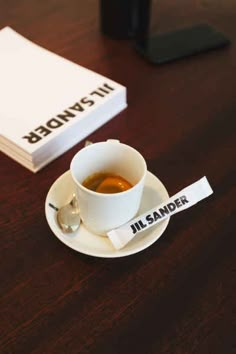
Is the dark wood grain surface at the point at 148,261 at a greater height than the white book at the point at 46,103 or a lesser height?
lesser

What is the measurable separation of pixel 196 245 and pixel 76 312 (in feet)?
0.55

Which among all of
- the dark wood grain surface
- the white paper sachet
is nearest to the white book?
the dark wood grain surface

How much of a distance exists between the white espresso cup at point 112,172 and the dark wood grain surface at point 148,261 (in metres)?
0.05

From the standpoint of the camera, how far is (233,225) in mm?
538

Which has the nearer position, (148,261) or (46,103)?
(148,261)

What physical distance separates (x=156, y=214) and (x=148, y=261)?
57 millimetres

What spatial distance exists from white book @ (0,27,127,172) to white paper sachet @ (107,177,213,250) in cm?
18

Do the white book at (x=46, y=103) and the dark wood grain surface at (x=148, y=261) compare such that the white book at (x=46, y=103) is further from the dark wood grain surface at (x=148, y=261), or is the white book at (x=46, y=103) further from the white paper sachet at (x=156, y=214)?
the white paper sachet at (x=156, y=214)

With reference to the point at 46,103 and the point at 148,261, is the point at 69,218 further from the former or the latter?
the point at 46,103

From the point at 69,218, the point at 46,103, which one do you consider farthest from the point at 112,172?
the point at 46,103

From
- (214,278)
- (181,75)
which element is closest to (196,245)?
(214,278)

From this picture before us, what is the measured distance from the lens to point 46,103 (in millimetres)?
666

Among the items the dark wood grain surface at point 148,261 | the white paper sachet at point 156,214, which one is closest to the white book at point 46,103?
the dark wood grain surface at point 148,261

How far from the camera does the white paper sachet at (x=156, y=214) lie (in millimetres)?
490
